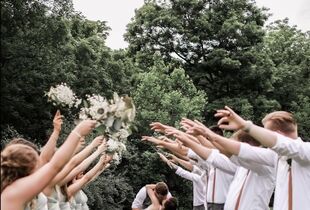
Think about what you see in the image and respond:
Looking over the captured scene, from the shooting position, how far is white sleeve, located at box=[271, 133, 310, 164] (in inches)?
197

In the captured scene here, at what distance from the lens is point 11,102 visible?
23.3 meters

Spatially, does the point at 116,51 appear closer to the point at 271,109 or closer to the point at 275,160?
the point at 271,109

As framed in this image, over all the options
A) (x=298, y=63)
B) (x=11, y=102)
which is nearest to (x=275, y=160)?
(x=11, y=102)

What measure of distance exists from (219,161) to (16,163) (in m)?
3.23

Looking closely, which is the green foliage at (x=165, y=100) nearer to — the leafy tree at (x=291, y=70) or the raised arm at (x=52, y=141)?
the leafy tree at (x=291, y=70)

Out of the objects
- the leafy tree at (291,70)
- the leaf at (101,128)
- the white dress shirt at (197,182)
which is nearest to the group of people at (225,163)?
the leaf at (101,128)

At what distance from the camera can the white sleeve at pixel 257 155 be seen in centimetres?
575

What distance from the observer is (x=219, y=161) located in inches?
274

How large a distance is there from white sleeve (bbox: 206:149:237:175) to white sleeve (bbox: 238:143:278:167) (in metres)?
0.87

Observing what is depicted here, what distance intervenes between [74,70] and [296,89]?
1900 cm

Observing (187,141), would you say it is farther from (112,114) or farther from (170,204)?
(170,204)

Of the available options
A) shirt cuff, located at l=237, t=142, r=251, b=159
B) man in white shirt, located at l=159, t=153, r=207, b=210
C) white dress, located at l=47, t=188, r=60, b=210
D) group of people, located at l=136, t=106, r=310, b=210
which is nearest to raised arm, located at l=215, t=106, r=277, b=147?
group of people, located at l=136, t=106, r=310, b=210

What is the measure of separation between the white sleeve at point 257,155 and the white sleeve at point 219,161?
0.87 meters

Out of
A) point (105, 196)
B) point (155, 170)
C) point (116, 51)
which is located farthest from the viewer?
point (116, 51)
